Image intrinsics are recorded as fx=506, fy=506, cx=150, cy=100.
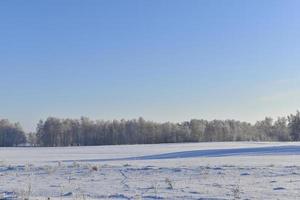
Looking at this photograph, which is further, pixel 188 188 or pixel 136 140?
pixel 136 140

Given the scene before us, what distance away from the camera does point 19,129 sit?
5251 inches

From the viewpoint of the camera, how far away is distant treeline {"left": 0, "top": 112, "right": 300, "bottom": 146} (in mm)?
126562

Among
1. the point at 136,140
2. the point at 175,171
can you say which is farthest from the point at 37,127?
the point at 175,171

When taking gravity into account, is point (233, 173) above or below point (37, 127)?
below

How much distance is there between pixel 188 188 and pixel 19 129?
12310cm

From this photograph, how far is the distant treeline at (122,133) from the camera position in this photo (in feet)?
415

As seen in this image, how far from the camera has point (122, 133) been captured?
132 metres

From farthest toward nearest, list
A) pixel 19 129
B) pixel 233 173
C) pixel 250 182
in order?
pixel 19 129 → pixel 233 173 → pixel 250 182

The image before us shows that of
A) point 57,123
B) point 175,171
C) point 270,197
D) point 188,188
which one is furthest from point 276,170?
point 57,123

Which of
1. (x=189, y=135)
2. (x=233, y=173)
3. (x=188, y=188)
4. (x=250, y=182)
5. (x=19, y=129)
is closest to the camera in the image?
(x=188, y=188)

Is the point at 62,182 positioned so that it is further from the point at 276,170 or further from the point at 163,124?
the point at 163,124

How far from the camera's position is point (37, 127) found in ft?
440

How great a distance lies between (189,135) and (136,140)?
13784 mm

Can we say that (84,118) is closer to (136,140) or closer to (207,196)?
(136,140)
